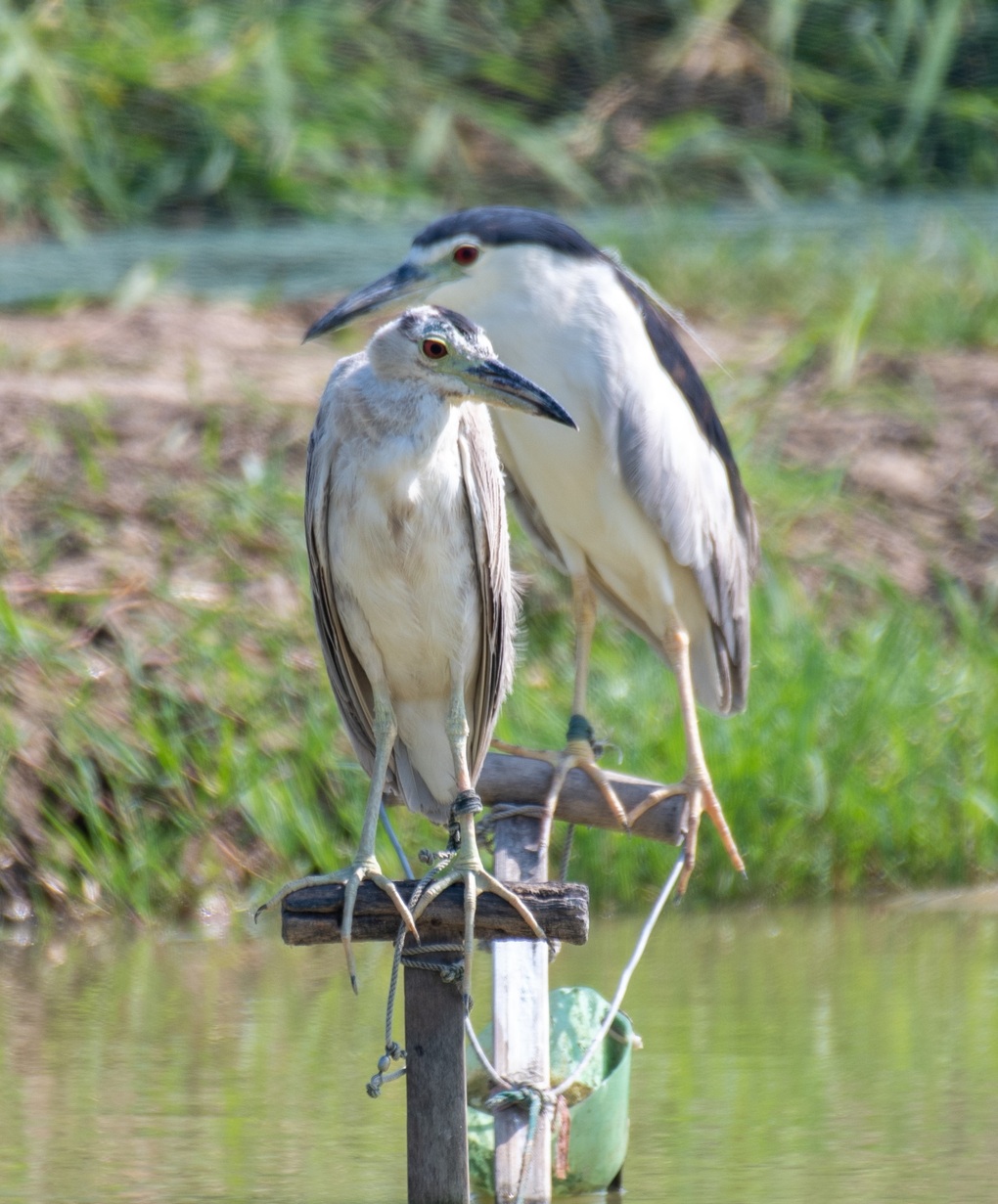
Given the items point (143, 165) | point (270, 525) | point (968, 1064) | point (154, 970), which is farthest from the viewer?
point (143, 165)

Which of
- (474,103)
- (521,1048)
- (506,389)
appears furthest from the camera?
(474,103)

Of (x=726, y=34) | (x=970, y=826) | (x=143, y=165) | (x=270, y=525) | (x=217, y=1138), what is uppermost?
(x=726, y=34)

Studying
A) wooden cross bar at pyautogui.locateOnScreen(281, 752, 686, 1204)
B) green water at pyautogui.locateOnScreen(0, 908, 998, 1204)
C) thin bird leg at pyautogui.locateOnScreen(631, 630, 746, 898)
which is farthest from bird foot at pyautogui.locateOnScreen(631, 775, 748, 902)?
wooden cross bar at pyautogui.locateOnScreen(281, 752, 686, 1204)

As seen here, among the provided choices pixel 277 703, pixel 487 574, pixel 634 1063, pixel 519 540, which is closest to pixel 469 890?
pixel 487 574

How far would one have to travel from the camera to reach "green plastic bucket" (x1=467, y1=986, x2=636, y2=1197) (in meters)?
3.66

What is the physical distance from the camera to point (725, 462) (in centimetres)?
484

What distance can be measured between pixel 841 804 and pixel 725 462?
4.36 ft

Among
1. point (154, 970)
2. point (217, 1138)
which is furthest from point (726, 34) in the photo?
point (217, 1138)

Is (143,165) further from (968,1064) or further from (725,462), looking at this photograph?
(968,1064)

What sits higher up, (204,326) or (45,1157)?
(204,326)

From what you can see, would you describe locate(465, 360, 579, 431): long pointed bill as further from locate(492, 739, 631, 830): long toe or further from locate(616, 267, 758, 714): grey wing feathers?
locate(616, 267, 758, 714): grey wing feathers

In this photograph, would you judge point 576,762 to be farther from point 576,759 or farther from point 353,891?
point 353,891

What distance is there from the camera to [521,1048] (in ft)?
11.3

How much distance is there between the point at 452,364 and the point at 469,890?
875 millimetres
